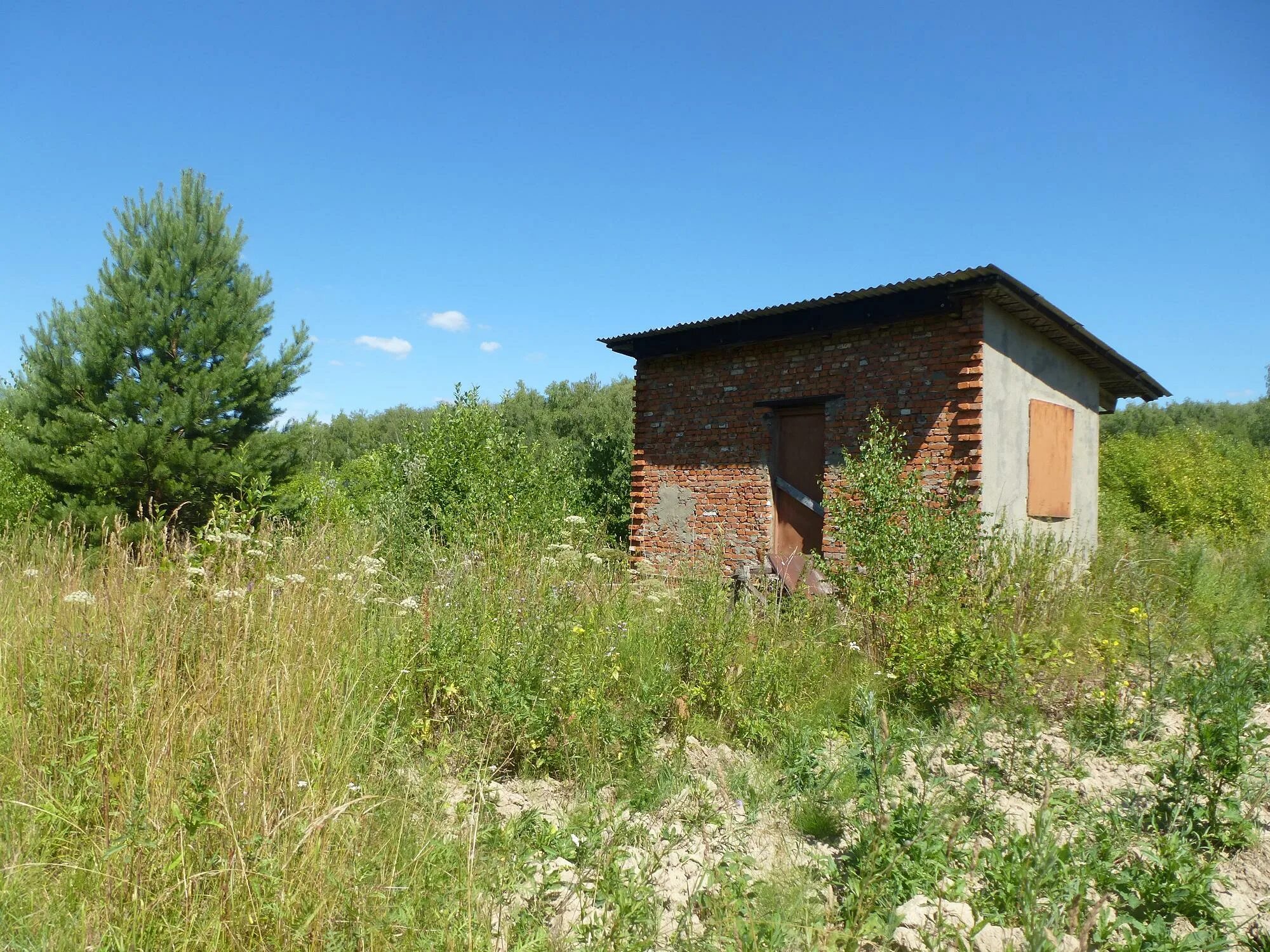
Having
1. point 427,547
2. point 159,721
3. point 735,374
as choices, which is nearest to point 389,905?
point 159,721

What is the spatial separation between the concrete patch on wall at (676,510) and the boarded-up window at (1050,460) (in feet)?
14.0

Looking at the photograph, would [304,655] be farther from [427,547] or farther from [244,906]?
[427,547]

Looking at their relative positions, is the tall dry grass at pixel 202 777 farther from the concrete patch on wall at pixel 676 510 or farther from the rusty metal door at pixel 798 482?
the concrete patch on wall at pixel 676 510

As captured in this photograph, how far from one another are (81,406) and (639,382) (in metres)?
8.98

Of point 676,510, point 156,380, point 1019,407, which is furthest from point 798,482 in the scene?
point 156,380

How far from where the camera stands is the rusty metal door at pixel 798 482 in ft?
30.9

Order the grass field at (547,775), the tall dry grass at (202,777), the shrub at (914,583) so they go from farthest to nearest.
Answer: the shrub at (914,583) → the grass field at (547,775) → the tall dry grass at (202,777)

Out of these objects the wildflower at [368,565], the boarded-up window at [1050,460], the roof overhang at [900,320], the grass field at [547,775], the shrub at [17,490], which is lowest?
the grass field at [547,775]

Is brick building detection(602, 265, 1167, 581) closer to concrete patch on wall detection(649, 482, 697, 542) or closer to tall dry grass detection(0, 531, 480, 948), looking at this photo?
concrete patch on wall detection(649, 482, 697, 542)

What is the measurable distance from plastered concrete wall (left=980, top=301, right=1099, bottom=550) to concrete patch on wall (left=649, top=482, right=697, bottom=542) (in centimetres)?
384

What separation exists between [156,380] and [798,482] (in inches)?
395

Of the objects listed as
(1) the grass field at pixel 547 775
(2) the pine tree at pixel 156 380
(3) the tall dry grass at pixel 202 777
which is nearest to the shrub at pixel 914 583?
(1) the grass field at pixel 547 775

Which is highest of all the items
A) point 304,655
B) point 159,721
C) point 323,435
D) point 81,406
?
point 323,435

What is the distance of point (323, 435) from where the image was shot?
1619 inches
